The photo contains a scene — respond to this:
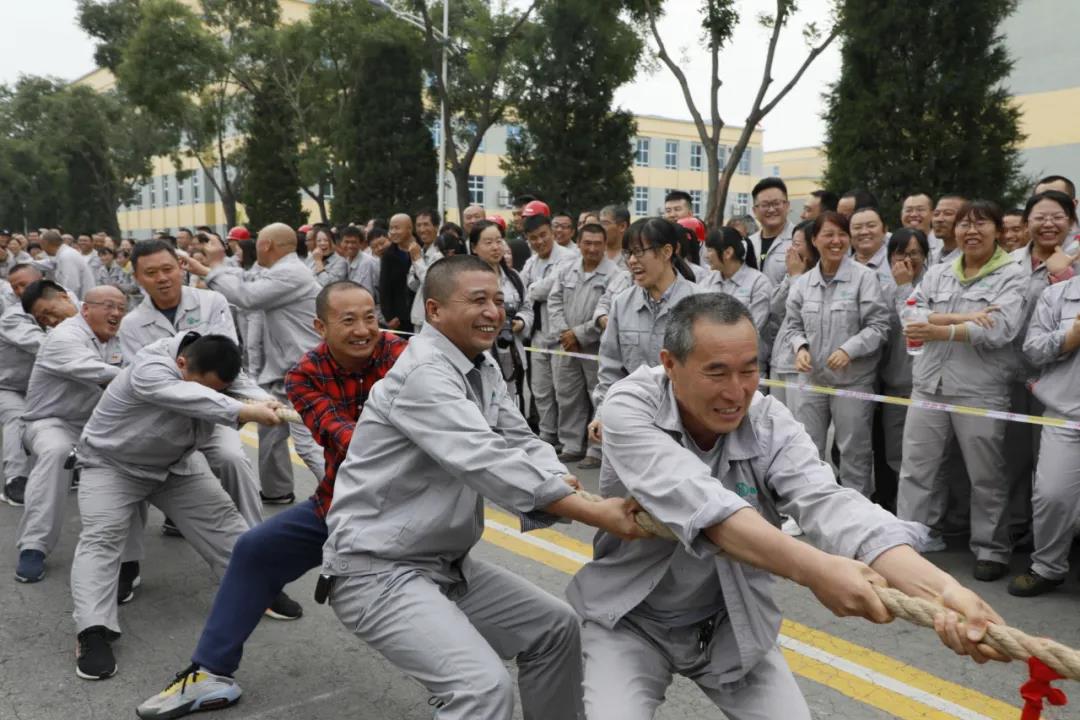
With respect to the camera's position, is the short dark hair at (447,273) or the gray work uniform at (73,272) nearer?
the short dark hair at (447,273)

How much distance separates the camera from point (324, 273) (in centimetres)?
1012

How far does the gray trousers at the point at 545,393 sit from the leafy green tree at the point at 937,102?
26.4 ft

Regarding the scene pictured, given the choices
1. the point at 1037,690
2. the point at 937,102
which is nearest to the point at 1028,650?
the point at 1037,690

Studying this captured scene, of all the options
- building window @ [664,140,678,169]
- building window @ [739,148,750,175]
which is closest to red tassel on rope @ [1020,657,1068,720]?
building window @ [664,140,678,169]

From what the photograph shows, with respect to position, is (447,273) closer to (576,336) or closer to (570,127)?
(576,336)

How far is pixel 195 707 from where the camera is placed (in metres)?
3.38

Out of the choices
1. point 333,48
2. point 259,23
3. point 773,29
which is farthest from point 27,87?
point 773,29

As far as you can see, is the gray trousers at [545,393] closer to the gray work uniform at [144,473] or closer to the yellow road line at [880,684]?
the gray work uniform at [144,473]

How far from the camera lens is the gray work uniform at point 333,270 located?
397 inches

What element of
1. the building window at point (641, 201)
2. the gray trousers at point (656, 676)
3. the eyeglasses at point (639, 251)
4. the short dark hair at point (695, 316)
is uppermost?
the building window at point (641, 201)

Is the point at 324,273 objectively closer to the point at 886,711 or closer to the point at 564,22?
the point at 886,711

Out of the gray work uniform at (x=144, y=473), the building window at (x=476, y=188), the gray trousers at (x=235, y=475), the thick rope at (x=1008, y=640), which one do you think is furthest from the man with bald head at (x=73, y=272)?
the building window at (x=476, y=188)

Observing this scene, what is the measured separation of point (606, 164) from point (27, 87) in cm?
3410

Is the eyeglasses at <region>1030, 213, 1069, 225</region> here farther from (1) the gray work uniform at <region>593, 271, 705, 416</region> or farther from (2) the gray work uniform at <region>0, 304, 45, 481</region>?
(2) the gray work uniform at <region>0, 304, 45, 481</region>
